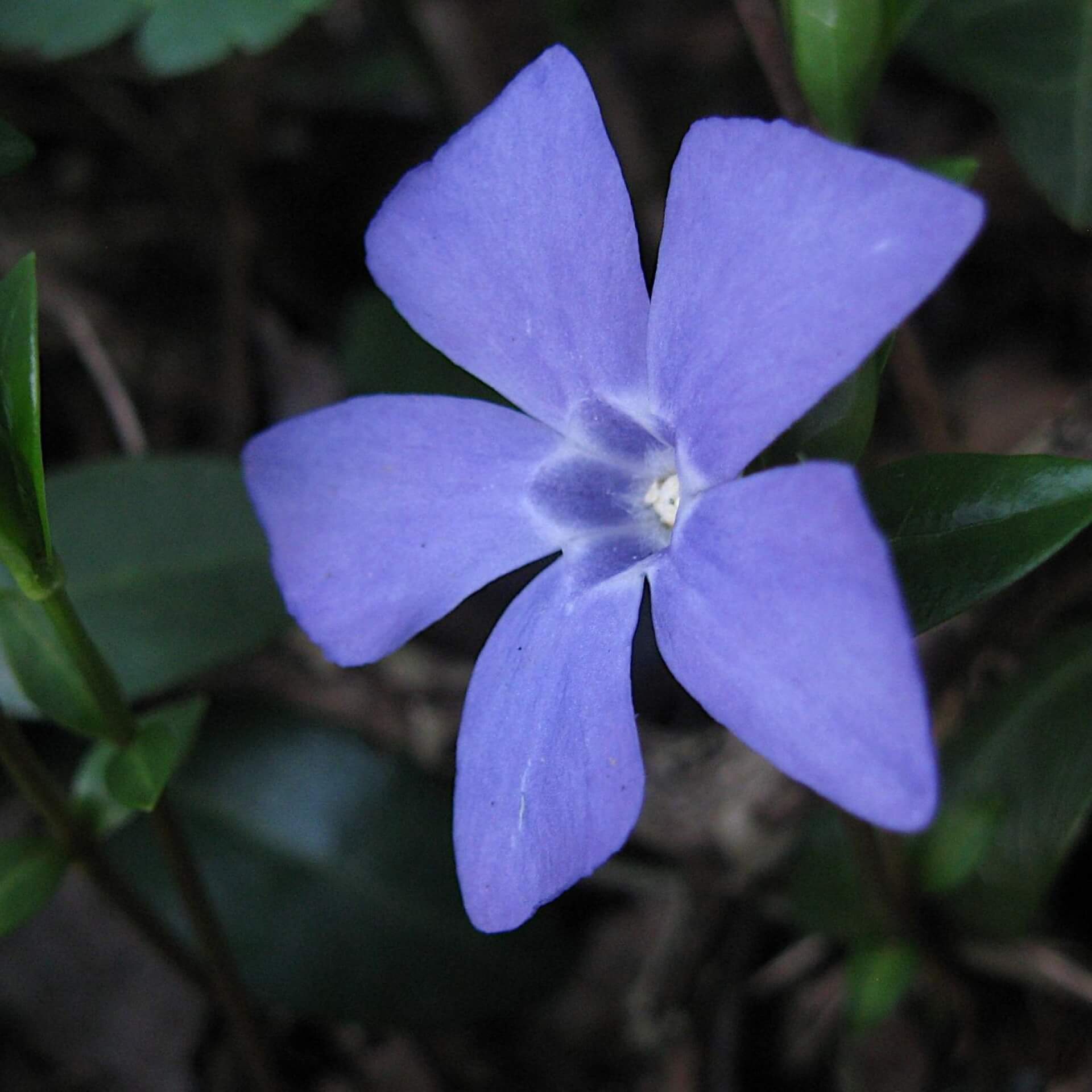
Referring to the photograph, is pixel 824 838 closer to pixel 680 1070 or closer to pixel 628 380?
pixel 680 1070

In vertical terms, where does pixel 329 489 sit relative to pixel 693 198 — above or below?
below

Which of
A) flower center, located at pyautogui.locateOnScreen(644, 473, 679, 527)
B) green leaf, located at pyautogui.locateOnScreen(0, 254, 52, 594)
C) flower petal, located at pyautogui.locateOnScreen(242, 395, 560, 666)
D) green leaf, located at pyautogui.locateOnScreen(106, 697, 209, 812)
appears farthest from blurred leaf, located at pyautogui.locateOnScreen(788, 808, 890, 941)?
green leaf, located at pyautogui.locateOnScreen(0, 254, 52, 594)

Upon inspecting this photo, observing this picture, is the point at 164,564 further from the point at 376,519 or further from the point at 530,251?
the point at 530,251

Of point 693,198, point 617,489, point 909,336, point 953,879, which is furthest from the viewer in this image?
point 909,336

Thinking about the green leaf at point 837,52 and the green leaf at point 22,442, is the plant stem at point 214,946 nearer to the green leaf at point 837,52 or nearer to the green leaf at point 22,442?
the green leaf at point 22,442

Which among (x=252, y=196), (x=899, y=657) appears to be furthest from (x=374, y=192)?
(x=899, y=657)

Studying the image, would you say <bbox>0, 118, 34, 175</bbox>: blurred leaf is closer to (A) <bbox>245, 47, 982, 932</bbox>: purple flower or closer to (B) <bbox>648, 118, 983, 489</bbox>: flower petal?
(A) <bbox>245, 47, 982, 932</bbox>: purple flower

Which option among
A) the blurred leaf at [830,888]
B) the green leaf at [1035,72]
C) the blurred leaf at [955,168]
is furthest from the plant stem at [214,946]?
the green leaf at [1035,72]

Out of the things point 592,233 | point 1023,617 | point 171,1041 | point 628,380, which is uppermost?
point 592,233
